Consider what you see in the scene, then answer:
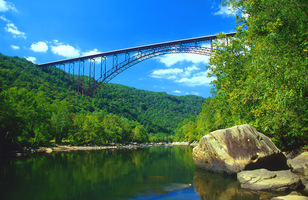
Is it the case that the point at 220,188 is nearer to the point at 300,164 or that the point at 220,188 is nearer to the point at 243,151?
the point at 243,151

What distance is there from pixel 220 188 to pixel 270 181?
2283 millimetres

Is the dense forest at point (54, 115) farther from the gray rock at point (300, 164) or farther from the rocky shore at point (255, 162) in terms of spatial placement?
the gray rock at point (300, 164)

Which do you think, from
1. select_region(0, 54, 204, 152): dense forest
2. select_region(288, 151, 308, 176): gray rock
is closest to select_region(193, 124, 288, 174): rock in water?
select_region(288, 151, 308, 176): gray rock

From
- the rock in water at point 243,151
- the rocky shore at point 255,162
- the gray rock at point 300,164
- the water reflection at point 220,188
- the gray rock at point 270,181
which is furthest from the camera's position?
the rock in water at point 243,151

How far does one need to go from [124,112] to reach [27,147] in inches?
3390

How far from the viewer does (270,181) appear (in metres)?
9.22

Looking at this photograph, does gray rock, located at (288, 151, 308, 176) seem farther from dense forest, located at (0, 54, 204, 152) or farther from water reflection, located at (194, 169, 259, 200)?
dense forest, located at (0, 54, 204, 152)

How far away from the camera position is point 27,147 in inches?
1235

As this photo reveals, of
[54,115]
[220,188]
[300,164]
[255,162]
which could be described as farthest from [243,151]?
[54,115]

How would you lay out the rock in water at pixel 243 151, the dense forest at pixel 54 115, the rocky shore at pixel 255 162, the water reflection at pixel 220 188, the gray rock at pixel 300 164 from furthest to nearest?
1. the dense forest at pixel 54 115
2. the rock in water at pixel 243 151
3. the gray rock at pixel 300 164
4. the rocky shore at pixel 255 162
5. the water reflection at pixel 220 188

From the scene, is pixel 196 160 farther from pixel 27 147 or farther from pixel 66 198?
pixel 27 147

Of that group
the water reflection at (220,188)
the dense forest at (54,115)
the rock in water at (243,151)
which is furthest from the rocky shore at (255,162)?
the dense forest at (54,115)

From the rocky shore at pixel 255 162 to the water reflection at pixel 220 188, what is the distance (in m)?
0.51

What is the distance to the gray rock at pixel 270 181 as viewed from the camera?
886cm
